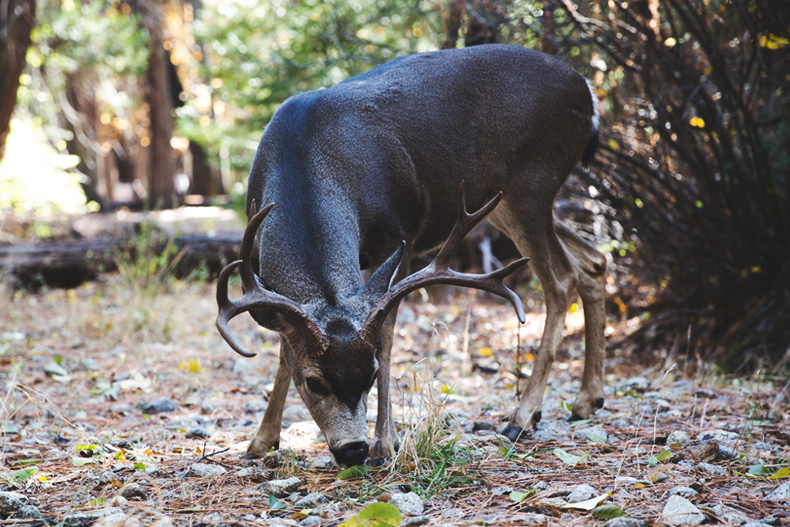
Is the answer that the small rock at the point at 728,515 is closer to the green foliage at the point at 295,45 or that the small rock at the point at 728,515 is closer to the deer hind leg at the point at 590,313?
the deer hind leg at the point at 590,313

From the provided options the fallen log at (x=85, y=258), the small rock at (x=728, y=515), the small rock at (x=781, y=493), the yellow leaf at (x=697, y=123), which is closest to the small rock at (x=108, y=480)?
the small rock at (x=728, y=515)

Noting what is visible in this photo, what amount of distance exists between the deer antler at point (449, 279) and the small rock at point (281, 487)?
76cm

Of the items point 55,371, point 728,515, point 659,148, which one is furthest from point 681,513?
point 55,371

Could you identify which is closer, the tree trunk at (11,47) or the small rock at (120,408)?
the small rock at (120,408)

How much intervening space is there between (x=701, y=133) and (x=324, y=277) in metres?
4.42

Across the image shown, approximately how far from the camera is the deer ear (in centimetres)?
380

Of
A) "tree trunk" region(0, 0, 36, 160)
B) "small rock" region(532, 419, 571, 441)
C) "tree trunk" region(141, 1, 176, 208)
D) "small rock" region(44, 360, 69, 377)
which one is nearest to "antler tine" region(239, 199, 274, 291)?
"small rock" region(532, 419, 571, 441)

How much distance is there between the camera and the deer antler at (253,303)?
11.7 ft

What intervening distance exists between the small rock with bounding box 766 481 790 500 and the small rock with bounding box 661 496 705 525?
0.41 meters

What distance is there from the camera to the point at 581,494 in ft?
10.5

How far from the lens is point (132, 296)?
7844 mm

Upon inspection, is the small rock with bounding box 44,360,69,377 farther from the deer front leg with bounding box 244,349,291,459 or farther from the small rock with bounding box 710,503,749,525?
the small rock with bounding box 710,503,749,525

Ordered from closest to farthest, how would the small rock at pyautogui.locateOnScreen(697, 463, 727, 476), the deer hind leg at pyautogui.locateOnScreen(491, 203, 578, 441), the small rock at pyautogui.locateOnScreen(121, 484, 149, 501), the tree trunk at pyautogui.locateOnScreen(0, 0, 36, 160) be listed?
the small rock at pyautogui.locateOnScreen(121, 484, 149, 501) → the small rock at pyautogui.locateOnScreen(697, 463, 727, 476) → the deer hind leg at pyautogui.locateOnScreen(491, 203, 578, 441) → the tree trunk at pyautogui.locateOnScreen(0, 0, 36, 160)

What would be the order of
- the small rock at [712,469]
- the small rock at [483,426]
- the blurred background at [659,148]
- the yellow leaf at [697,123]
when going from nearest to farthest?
the small rock at [712,469] < the small rock at [483,426] < the blurred background at [659,148] < the yellow leaf at [697,123]
